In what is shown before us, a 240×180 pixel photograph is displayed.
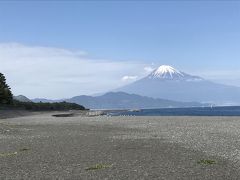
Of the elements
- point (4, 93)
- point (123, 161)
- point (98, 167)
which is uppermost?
point (4, 93)

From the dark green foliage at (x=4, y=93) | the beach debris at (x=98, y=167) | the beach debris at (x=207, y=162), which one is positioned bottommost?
the beach debris at (x=98, y=167)

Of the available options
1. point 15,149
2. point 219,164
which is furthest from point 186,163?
point 15,149

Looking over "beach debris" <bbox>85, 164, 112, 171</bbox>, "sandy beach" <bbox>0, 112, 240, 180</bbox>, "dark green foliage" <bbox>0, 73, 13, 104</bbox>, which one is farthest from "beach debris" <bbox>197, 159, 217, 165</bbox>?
"dark green foliage" <bbox>0, 73, 13, 104</bbox>

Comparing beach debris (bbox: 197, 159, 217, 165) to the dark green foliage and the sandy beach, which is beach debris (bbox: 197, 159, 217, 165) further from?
the dark green foliage

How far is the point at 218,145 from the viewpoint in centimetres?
3350

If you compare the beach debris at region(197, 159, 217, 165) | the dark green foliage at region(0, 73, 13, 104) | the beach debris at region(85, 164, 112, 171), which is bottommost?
the beach debris at region(85, 164, 112, 171)

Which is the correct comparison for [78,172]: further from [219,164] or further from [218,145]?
[218,145]

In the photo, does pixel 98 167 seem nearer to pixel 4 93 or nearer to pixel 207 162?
pixel 207 162

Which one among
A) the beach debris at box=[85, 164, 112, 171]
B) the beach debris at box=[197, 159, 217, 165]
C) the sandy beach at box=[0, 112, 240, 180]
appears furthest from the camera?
the beach debris at box=[197, 159, 217, 165]

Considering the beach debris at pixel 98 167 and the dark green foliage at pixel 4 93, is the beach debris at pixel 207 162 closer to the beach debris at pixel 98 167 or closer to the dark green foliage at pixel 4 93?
the beach debris at pixel 98 167

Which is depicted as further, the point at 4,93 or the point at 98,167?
the point at 4,93

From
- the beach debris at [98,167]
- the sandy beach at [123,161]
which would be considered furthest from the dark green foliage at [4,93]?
the beach debris at [98,167]

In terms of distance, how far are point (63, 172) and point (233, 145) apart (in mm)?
15594

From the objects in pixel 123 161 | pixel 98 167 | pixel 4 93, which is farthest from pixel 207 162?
pixel 4 93
